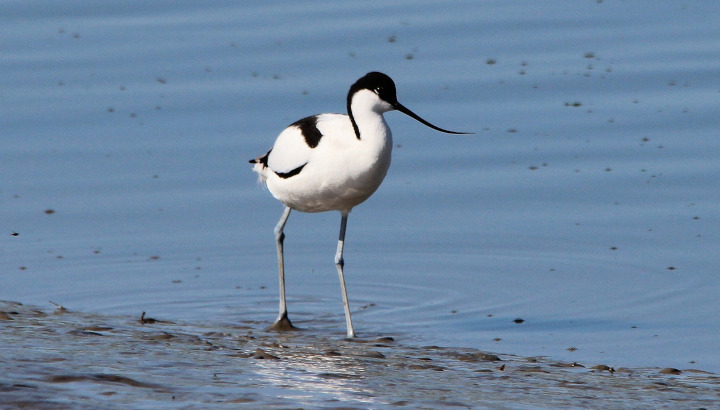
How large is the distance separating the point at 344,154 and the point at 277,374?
6.30ft

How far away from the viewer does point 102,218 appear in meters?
10.2

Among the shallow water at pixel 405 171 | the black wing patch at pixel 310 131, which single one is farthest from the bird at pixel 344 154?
the shallow water at pixel 405 171

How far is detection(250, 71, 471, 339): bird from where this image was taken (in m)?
7.57

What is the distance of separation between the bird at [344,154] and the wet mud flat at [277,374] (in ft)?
2.92

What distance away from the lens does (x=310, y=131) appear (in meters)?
7.88

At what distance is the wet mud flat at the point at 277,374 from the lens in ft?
17.8

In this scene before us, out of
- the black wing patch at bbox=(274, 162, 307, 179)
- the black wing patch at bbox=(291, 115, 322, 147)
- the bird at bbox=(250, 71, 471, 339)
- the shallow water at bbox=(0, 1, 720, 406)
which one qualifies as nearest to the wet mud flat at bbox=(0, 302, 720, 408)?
the shallow water at bbox=(0, 1, 720, 406)

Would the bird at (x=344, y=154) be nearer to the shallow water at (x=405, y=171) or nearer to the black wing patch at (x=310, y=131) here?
the black wing patch at (x=310, y=131)

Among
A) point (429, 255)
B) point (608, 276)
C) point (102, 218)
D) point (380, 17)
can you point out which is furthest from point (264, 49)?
point (608, 276)

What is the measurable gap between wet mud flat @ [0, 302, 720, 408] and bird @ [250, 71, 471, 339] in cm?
89

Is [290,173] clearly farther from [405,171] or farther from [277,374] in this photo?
[405,171]

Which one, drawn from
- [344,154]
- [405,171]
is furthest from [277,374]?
[405,171]

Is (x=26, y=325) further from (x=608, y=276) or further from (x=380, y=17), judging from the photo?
(x=380, y=17)

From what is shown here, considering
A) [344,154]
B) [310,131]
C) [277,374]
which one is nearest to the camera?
[277,374]
